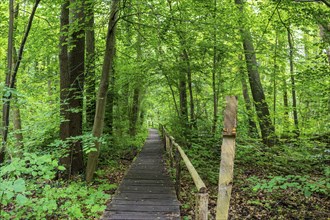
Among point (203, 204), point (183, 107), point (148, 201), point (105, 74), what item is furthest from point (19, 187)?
point (183, 107)

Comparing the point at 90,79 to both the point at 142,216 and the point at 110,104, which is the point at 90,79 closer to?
the point at 110,104

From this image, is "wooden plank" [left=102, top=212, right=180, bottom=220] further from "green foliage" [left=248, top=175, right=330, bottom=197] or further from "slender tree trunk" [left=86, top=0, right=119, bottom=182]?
"slender tree trunk" [left=86, top=0, right=119, bottom=182]

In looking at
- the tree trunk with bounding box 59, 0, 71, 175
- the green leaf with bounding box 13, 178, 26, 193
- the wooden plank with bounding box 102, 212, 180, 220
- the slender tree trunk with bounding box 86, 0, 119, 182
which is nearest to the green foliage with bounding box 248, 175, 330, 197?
the wooden plank with bounding box 102, 212, 180, 220

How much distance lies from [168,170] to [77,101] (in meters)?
3.70

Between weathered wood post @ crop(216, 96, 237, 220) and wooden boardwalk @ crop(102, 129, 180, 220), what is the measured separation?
7.87ft

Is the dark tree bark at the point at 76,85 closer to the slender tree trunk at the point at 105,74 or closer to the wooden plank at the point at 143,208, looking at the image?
the slender tree trunk at the point at 105,74

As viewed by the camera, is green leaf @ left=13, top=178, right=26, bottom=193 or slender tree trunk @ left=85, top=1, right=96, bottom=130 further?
slender tree trunk @ left=85, top=1, right=96, bottom=130

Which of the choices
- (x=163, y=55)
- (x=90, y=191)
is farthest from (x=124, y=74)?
(x=90, y=191)

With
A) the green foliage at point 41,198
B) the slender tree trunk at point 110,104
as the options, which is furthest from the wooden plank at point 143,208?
the slender tree trunk at point 110,104

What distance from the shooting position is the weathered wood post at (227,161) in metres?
2.48

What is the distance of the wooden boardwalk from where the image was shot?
4.82m

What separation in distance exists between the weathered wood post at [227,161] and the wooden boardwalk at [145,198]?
94.5 inches

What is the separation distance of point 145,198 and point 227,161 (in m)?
3.73

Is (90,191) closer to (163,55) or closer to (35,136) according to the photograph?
(35,136)
